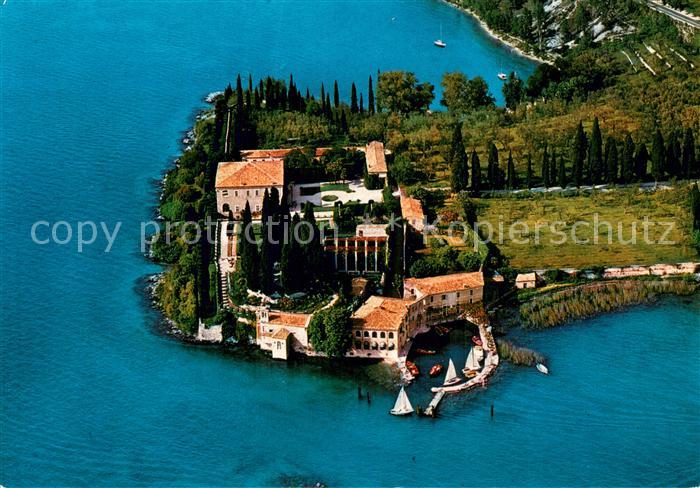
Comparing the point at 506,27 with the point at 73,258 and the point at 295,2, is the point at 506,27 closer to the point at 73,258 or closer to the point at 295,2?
the point at 295,2

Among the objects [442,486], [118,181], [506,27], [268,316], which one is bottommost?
[442,486]

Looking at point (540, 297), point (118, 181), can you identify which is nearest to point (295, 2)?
point (118, 181)

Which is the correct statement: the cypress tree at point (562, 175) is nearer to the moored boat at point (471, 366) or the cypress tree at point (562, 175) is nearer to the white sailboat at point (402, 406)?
the moored boat at point (471, 366)

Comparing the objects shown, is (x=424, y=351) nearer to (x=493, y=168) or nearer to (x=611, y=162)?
(x=493, y=168)

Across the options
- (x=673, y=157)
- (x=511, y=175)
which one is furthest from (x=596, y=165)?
(x=511, y=175)

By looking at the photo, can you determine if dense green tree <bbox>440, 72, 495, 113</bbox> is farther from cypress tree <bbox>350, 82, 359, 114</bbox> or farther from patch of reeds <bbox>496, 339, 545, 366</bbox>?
patch of reeds <bbox>496, 339, 545, 366</bbox>
